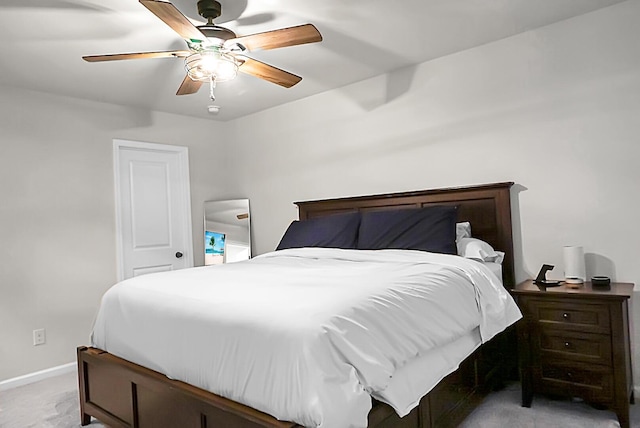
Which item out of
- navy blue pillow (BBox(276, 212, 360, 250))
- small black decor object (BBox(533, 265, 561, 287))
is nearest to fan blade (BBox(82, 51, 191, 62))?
navy blue pillow (BBox(276, 212, 360, 250))

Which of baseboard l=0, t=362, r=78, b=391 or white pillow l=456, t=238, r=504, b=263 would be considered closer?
white pillow l=456, t=238, r=504, b=263

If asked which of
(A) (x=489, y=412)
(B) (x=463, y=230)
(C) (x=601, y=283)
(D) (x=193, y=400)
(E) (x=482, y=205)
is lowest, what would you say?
(A) (x=489, y=412)

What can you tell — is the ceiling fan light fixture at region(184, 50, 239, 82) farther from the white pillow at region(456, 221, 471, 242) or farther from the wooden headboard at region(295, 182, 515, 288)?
the white pillow at region(456, 221, 471, 242)

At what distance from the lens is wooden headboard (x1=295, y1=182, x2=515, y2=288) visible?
2.94m

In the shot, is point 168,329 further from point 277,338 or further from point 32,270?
point 32,270

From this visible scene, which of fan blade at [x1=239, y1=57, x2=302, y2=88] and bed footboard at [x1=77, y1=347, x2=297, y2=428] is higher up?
fan blade at [x1=239, y1=57, x2=302, y2=88]

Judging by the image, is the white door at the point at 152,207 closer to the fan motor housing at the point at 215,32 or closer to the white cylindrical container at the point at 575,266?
the fan motor housing at the point at 215,32

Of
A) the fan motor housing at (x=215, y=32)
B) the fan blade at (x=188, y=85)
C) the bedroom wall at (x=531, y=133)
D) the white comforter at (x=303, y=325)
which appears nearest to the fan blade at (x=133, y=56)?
the fan motor housing at (x=215, y=32)

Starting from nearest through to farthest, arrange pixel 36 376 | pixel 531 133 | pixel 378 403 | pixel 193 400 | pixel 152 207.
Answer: pixel 378 403 < pixel 193 400 < pixel 531 133 < pixel 36 376 < pixel 152 207

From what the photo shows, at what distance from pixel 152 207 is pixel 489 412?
3.51m

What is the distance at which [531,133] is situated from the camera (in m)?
2.90

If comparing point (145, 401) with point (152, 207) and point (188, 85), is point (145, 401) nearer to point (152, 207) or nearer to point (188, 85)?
point (188, 85)

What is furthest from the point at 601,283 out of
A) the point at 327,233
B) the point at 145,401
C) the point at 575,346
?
the point at 145,401

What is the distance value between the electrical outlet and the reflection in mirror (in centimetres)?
166
